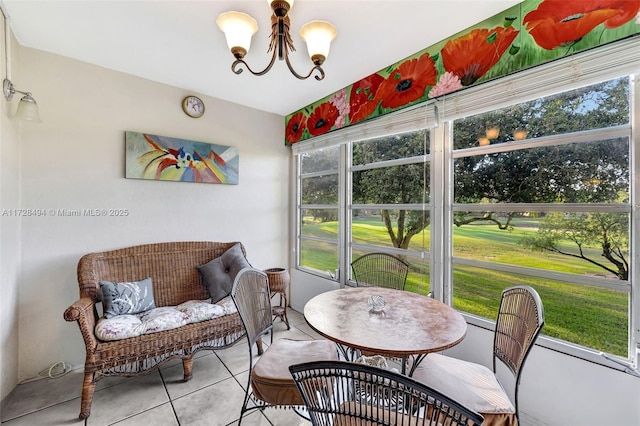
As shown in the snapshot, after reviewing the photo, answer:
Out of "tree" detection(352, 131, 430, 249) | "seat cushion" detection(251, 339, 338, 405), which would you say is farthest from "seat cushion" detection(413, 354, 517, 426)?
"tree" detection(352, 131, 430, 249)

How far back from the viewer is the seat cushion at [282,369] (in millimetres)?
1320

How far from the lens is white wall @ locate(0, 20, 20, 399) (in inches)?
69.8

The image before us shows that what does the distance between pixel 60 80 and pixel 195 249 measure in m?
1.91

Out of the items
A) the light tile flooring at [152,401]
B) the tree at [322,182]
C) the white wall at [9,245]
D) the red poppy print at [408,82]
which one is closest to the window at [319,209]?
the tree at [322,182]

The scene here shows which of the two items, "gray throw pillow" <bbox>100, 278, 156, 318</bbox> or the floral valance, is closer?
the floral valance

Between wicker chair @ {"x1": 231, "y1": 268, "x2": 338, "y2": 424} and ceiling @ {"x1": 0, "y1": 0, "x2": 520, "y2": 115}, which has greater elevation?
ceiling @ {"x1": 0, "y1": 0, "x2": 520, "y2": 115}

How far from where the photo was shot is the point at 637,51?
1.30 metres

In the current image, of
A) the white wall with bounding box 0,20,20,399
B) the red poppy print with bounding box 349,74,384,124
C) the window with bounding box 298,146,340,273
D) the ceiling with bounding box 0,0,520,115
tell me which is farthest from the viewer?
the window with bounding box 298,146,340,273

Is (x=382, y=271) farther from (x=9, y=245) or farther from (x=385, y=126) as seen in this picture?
(x=9, y=245)

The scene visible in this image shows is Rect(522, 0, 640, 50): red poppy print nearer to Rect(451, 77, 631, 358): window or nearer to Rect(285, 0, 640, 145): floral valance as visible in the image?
Rect(285, 0, 640, 145): floral valance

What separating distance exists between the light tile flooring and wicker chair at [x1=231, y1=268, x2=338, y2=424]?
24 cm

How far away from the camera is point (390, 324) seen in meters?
1.40

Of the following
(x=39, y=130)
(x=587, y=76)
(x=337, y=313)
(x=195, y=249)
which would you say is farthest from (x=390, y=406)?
(x=39, y=130)

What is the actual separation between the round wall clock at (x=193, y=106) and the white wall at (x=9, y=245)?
4.06ft
